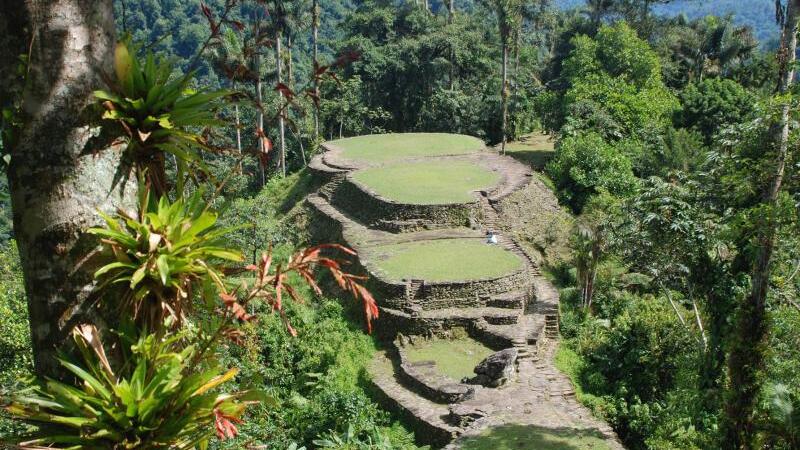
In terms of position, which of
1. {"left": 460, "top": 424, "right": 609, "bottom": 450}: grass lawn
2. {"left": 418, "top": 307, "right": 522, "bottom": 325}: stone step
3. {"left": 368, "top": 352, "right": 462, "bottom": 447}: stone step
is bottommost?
{"left": 368, "top": 352, "right": 462, "bottom": 447}: stone step

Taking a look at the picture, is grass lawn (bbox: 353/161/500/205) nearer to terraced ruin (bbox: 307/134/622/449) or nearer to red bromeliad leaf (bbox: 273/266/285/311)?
terraced ruin (bbox: 307/134/622/449)

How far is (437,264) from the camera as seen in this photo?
1608 centimetres

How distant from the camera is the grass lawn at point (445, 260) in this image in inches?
615

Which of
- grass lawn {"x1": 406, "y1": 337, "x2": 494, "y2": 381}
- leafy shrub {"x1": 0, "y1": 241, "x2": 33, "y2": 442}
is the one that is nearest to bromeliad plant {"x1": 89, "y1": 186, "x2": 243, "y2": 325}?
leafy shrub {"x1": 0, "y1": 241, "x2": 33, "y2": 442}

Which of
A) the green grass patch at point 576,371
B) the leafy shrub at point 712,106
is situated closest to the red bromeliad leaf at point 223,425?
the green grass patch at point 576,371

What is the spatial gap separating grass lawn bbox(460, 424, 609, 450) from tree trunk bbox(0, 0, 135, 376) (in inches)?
339

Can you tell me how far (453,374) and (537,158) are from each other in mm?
16931

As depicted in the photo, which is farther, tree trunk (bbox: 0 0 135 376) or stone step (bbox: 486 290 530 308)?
stone step (bbox: 486 290 530 308)

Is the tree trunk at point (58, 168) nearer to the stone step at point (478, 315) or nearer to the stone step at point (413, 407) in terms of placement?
the stone step at point (413, 407)

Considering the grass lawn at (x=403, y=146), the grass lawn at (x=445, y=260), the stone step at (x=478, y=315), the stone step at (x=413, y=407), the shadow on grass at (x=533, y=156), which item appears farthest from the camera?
the shadow on grass at (x=533, y=156)

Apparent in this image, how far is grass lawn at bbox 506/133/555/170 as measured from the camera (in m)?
28.4

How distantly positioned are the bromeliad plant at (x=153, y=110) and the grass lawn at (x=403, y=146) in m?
20.4

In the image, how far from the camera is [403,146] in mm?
24828

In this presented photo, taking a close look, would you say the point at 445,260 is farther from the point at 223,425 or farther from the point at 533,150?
the point at 533,150
